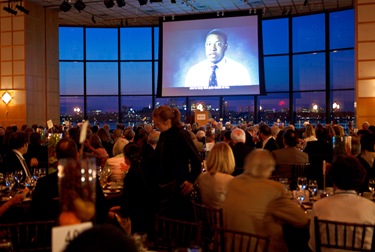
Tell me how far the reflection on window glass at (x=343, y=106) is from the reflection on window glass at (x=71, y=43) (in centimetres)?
1079

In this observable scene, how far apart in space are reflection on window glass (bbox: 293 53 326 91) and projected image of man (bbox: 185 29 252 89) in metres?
3.19

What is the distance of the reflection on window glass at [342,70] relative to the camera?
1830 cm

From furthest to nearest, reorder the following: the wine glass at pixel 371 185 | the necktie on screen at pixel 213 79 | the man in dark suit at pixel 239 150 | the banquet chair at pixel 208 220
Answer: the necktie on screen at pixel 213 79, the man in dark suit at pixel 239 150, the wine glass at pixel 371 185, the banquet chair at pixel 208 220

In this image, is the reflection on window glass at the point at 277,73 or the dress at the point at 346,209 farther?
the reflection on window glass at the point at 277,73

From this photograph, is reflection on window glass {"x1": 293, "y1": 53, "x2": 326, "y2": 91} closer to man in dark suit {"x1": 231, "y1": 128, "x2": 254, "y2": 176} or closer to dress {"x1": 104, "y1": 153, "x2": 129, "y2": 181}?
man in dark suit {"x1": 231, "y1": 128, "x2": 254, "y2": 176}

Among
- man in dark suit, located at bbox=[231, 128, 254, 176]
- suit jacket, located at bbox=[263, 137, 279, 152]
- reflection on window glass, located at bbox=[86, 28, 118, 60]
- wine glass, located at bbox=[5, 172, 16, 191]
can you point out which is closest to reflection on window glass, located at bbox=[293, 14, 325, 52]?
reflection on window glass, located at bbox=[86, 28, 118, 60]

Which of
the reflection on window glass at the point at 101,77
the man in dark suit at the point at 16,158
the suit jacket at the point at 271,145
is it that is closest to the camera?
the man in dark suit at the point at 16,158

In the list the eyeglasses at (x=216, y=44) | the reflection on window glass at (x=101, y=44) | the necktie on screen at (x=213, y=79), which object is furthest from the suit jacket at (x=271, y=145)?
the reflection on window glass at (x=101, y=44)

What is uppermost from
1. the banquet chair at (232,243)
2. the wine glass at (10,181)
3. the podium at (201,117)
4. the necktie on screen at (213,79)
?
the necktie on screen at (213,79)

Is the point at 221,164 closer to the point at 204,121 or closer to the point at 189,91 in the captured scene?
the point at 204,121

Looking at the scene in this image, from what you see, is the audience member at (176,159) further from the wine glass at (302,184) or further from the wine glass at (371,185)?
the wine glass at (371,185)

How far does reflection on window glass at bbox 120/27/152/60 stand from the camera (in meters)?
21.2

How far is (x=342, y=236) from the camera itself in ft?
11.5

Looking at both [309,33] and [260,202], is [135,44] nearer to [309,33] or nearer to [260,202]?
[309,33]
